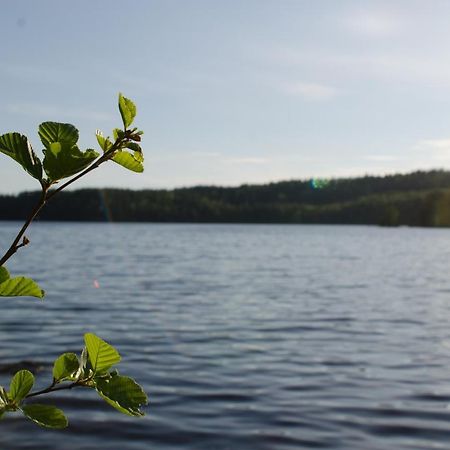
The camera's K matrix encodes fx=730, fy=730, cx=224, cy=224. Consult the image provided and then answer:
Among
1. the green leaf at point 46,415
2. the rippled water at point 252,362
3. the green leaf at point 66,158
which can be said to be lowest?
the rippled water at point 252,362

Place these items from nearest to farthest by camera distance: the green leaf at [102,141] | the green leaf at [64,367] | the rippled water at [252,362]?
the green leaf at [102,141] < the green leaf at [64,367] < the rippled water at [252,362]

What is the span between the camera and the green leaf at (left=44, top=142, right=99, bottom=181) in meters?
1.01

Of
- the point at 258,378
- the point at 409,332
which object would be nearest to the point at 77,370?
the point at 258,378

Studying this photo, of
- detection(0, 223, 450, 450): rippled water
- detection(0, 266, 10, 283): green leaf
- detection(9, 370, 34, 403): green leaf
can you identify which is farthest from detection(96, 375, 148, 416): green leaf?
detection(0, 223, 450, 450): rippled water

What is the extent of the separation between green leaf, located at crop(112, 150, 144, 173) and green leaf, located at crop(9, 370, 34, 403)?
1.17 feet

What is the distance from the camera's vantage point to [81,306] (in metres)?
25.1

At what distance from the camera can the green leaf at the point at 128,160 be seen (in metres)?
1.11

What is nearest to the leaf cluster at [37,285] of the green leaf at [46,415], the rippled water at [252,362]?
the green leaf at [46,415]

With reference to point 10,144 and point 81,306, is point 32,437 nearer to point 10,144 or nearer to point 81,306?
point 10,144

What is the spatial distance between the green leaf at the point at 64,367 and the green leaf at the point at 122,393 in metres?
0.08

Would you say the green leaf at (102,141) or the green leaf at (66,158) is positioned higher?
the green leaf at (102,141)

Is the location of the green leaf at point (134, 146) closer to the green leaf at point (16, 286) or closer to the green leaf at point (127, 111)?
the green leaf at point (127, 111)

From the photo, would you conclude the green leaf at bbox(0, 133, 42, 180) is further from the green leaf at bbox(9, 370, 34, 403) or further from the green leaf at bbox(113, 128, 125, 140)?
the green leaf at bbox(9, 370, 34, 403)

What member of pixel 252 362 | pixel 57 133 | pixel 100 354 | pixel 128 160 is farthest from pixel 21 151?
pixel 252 362
